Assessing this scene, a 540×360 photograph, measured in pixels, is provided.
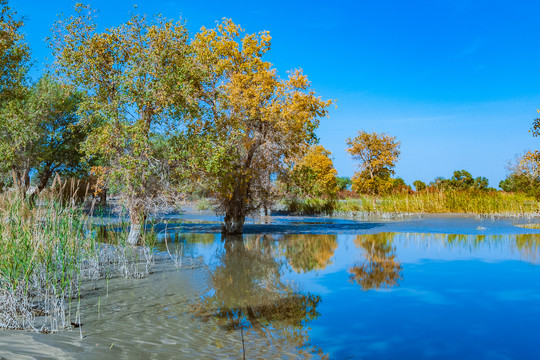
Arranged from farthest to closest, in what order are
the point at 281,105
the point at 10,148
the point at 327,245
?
the point at 10,148, the point at 281,105, the point at 327,245

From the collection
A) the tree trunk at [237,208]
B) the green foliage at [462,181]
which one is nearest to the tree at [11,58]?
the tree trunk at [237,208]

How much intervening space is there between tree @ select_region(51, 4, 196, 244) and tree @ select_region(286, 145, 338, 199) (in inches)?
303

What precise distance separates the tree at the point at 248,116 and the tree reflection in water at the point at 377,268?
5.41 metres

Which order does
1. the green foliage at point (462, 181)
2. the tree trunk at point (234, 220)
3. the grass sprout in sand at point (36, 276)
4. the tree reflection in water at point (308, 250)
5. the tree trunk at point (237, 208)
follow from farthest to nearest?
the green foliage at point (462, 181), the tree trunk at point (234, 220), the tree trunk at point (237, 208), the tree reflection in water at point (308, 250), the grass sprout in sand at point (36, 276)

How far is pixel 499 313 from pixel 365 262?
232 inches

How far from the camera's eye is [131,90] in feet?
50.7

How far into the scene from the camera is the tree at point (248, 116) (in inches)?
750

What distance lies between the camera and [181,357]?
5328mm

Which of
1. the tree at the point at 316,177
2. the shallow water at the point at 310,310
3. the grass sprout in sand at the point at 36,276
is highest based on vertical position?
the tree at the point at 316,177

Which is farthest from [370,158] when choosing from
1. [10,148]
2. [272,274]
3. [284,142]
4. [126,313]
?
[126,313]

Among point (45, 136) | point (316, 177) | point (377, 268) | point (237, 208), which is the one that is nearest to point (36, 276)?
point (377, 268)

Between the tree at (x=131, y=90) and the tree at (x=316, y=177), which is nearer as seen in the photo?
the tree at (x=131, y=90)

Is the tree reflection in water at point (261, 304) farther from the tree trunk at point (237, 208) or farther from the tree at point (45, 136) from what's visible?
the tree at point (45, 136)

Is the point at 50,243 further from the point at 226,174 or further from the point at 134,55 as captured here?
the point at 226,174
